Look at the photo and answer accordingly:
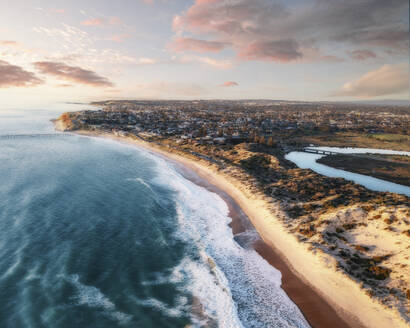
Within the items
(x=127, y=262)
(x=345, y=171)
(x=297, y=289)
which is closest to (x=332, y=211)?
(x=297, y=289)

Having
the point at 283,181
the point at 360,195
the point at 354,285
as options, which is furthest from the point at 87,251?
the point at 360,195

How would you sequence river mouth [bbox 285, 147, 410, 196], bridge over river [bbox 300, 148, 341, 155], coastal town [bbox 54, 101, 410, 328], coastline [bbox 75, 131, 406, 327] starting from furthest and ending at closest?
bridge over river [bbox 300, 148, 341, 155] < river mouth [bbox 285, 147, 410, 196] < coastal town [bbox 54, 101, 410, 328] < coastline [bbox 75, 131, 406, 327]

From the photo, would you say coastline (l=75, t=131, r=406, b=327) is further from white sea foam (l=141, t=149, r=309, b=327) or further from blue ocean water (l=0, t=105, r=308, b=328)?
blue ocean water (l=0, t=105, r=308, b=328)

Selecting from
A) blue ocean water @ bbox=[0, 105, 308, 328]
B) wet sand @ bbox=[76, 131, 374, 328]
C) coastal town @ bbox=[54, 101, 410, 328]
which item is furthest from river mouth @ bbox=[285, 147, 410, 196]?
blue ocean water @ bbox=[0, 105, 308, 328]

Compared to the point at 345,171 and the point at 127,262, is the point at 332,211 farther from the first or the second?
the point at 345,171

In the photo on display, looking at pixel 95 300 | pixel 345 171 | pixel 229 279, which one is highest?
pixel 345 171
